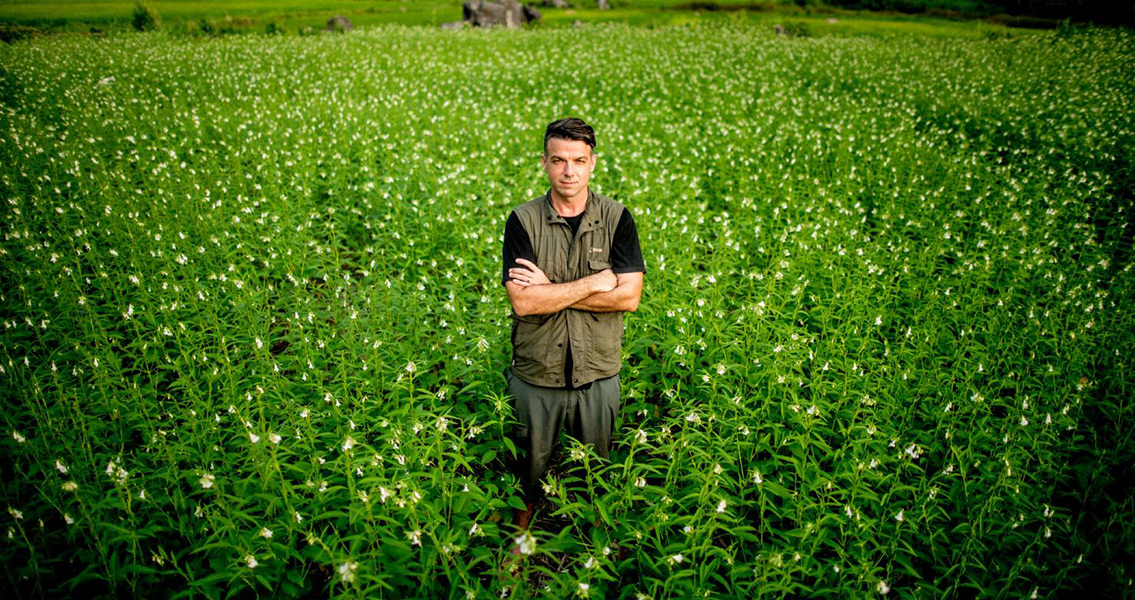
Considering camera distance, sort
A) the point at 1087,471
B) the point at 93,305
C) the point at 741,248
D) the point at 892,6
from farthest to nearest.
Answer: the point at 892,6, the point at 741,248, the point at 93,305, the point at 1087,471

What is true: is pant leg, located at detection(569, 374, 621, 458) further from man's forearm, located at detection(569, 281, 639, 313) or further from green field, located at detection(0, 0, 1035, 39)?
green field, located at detection(0, 0, 1035, 39)

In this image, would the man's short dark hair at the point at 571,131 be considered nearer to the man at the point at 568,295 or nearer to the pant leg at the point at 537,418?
the man at the point at 568,295

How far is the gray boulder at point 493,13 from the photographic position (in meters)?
39.4

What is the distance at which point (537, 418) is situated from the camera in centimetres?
398

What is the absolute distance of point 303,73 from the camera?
17.8m

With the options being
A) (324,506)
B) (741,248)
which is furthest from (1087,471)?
(324,506)

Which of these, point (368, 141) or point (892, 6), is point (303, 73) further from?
point (892, 6)

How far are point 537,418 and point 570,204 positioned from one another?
1696 millimetres

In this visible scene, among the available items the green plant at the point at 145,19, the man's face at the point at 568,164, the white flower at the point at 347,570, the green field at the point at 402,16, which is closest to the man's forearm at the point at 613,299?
the man's face at the point at 568,164

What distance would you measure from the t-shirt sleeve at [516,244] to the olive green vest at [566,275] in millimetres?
42

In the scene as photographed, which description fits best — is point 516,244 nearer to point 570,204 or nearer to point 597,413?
point 570,204

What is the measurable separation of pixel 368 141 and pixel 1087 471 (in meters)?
11.6

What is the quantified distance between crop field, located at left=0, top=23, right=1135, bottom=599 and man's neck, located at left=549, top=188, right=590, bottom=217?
5.61ft

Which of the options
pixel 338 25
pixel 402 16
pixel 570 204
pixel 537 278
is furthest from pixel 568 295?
pixel 402 16
